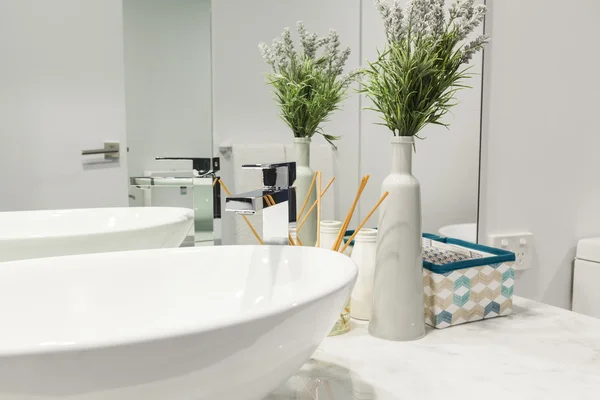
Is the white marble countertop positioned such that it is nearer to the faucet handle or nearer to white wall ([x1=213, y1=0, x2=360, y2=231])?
the faucet handle

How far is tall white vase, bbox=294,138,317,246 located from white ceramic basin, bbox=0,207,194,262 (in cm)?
25

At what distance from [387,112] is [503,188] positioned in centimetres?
71

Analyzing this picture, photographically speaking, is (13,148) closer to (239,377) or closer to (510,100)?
(239,377)

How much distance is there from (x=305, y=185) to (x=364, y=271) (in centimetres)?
24

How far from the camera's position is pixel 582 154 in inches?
67.9

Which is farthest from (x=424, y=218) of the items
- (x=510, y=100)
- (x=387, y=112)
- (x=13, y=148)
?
(x=13, y=148)

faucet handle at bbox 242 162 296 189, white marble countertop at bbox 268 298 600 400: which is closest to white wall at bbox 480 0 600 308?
white marble countertop at bbox 268 298 600 400

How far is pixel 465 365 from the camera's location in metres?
0.93

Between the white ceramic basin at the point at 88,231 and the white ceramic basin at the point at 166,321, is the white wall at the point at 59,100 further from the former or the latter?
A: the white ceramic basin at the point at 166,321

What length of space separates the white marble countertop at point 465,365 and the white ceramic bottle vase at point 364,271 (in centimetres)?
4

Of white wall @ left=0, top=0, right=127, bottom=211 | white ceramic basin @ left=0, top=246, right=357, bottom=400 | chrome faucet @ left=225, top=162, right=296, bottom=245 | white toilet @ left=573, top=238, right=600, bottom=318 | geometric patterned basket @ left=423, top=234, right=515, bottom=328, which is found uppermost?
white wall @ left=0, top=0, right=127, bottom=211

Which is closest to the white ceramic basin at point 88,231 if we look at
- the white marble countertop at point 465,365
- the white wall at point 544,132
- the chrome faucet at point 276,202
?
the chrome faucet at point 276,202

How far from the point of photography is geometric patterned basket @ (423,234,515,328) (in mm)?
1097

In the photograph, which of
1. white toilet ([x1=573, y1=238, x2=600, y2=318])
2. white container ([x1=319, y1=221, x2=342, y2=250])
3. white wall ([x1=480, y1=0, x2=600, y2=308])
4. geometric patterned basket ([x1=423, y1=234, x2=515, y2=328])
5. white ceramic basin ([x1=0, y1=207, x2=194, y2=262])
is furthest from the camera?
white toilet ([x1=573, y1=238, x2=600, y2=318])
